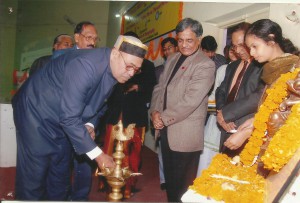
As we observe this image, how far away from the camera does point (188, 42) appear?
2.57m

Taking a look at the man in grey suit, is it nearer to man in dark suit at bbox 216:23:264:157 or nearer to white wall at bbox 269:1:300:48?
man in dark suit at bbox 216:23:264:157

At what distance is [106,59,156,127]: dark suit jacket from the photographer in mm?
3398

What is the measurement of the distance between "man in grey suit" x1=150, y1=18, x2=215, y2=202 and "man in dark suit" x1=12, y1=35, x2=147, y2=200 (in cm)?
68

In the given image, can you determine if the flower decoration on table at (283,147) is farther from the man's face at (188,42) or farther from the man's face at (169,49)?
the man's face at (169,49)

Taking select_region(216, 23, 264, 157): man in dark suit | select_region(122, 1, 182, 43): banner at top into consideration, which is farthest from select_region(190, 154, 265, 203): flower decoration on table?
select_region(122, 1, 182, 43): banner at top

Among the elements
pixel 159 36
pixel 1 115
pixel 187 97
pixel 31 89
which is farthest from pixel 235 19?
pixel 1 115

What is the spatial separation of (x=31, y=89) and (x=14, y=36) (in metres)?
8.19

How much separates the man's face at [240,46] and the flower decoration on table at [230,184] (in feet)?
3.66

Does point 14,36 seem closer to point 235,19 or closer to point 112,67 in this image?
point 235,19

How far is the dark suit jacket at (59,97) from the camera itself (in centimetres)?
183

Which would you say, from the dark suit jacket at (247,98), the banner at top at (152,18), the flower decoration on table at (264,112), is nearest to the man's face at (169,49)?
the banner at top at (152,18)

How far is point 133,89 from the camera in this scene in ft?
11.7

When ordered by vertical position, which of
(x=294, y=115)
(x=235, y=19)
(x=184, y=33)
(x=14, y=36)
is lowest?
(x=294, y=115)

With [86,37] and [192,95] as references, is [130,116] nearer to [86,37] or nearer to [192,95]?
[86,37]
